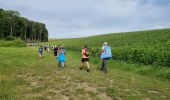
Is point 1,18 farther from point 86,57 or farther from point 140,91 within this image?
point 140,91

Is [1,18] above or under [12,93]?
above

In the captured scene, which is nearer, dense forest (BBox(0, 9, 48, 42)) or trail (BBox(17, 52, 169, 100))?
trail (BBox(17, 52, 169, 100))

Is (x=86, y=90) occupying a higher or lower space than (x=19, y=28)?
lower

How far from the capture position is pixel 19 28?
128000 millimetres

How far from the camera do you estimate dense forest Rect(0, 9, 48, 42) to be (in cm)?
11775

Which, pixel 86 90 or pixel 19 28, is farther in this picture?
pixel 19 28

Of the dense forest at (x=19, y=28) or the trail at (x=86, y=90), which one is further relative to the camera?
the dense forest at (x=19, y=28)

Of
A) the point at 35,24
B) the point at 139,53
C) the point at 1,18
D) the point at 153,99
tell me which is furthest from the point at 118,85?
the point at 35,24

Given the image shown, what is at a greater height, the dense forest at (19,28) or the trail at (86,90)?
the dense forest at (19,28)

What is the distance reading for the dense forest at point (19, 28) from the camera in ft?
386

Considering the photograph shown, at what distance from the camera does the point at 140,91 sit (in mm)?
12141

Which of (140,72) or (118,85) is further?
(140,72)

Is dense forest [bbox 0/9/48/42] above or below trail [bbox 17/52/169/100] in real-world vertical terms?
above

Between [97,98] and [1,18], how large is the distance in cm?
11046
